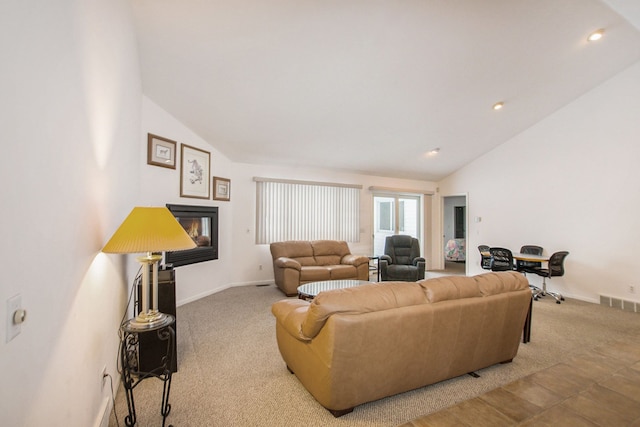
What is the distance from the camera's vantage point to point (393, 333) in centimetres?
190

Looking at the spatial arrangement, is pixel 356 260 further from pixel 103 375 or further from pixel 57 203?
pixel 57 203

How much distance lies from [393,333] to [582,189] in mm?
5221

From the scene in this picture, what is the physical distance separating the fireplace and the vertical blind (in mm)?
1059

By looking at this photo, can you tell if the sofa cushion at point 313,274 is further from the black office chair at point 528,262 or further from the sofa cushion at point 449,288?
the black office chair at point 528,262

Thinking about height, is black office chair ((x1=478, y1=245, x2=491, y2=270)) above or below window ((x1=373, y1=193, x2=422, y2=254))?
below

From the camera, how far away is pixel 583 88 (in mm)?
4875

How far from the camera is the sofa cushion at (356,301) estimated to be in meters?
1.80

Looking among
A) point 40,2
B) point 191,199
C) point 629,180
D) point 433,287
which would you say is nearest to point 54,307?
point 40,2

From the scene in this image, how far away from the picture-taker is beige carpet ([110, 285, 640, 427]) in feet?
6.44

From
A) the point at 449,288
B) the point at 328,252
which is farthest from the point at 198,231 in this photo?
the point at 449,288

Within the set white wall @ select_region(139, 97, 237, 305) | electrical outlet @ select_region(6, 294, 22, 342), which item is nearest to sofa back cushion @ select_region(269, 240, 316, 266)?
white wall @ select_region(139, 97, 237, 305)

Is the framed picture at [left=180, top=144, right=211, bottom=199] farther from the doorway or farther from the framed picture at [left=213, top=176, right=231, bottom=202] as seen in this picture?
the doorway

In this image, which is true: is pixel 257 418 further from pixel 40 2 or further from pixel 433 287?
pixel 40 2

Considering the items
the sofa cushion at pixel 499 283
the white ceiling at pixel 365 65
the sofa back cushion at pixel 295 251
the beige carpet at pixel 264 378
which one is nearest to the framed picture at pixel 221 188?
the white ceiling at pixel 365 65
